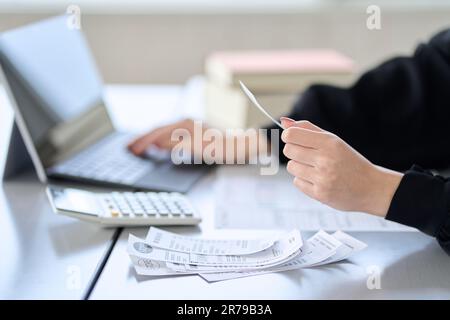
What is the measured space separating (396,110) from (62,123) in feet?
1.95

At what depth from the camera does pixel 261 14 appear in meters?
2.40

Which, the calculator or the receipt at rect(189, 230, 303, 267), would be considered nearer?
the receipt at rect(189, 230, 303, 267)

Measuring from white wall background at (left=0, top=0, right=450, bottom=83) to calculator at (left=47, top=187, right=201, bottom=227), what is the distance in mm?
1528

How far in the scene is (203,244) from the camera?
80cm

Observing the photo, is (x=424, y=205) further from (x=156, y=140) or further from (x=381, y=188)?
(x=156, y=140)

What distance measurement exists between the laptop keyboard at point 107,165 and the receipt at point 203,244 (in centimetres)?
24

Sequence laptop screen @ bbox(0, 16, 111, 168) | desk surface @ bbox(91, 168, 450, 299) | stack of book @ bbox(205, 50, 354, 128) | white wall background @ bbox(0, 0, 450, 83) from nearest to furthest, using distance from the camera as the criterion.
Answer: desk surface @ bbox(91, 168, 450, 299) < laptop screen @ bbox(0, 16, 111, 168) < stack of book @ bbox(205, 50, 354, 128) < white wall background @ bbox(0, 0, 450, 83)

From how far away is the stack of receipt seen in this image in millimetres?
736

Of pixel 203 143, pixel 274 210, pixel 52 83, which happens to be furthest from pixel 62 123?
pixel 274 210

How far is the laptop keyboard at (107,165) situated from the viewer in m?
1.05

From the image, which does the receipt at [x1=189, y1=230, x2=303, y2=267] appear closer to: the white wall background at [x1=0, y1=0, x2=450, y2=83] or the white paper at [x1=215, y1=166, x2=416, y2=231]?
the white paper at [x1=215, y1=166, x2=416, y2=231]

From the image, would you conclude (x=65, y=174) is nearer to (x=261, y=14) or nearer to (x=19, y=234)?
(x=19, y=234)

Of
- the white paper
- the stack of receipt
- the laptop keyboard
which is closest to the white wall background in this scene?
the laptop keyboard

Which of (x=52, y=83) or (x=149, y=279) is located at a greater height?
(x=52, y=83)
